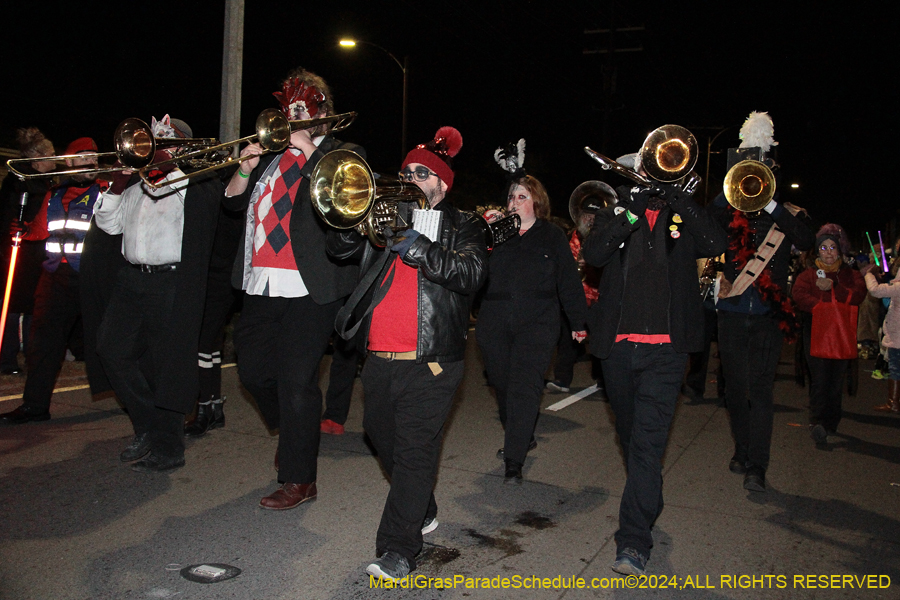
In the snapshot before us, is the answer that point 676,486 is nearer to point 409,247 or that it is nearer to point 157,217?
point 409,247

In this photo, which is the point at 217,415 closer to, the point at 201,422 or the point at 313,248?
the point at 201,422

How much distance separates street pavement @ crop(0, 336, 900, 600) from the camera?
Answer: 3.54m

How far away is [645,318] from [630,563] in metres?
1.23

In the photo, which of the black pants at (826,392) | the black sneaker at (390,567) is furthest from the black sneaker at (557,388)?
the black sneaker at (390,567)

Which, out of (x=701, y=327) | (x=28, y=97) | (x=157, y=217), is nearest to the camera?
(x=701, y=327)

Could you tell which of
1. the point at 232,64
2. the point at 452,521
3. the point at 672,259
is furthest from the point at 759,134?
the point at 232,64

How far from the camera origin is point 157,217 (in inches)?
196

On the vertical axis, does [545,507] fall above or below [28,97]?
below

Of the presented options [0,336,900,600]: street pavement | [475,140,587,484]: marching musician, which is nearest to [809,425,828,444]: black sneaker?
[0,336,900,600]: street pavement

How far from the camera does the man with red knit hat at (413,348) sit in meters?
3.49

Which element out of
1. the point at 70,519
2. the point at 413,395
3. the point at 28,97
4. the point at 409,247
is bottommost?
the point at 70,519

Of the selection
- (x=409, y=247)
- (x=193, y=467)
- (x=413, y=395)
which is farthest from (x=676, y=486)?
(x=193, y=467)

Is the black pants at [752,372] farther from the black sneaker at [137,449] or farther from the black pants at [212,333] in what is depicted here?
the black sneaker at [137,449]

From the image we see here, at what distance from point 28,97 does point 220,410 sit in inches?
599
